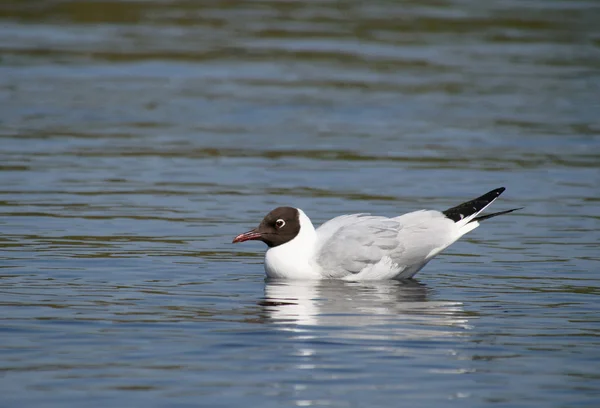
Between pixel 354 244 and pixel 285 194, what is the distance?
3.84 meters

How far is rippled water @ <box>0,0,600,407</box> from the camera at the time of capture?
8188 mm

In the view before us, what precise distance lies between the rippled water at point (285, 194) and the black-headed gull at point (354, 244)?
0.21 m

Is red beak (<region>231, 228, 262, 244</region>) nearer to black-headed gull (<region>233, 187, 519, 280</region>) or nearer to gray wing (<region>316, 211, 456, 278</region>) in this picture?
black-headed gull (<region>233, 187, 519, 280</region>)

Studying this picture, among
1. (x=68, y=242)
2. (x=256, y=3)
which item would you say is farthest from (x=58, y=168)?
(x=256, y=3)

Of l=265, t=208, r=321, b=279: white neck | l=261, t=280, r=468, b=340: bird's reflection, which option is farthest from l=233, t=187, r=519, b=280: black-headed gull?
l=261, t=280, r=468, b=340: bird's reflection

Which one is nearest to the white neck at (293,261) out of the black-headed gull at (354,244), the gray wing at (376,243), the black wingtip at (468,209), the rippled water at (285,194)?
the black-headed gull at (354,244)

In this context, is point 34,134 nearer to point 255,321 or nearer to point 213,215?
point 213,215

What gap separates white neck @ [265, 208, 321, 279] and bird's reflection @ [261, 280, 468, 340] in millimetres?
122

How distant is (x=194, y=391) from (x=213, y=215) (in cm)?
650

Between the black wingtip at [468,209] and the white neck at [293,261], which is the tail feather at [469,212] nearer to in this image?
the black wingtip at [468,209]

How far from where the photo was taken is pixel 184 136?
1902 cm

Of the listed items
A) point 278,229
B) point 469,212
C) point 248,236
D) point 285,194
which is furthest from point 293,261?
point 285,194

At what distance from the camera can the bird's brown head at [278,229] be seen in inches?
460

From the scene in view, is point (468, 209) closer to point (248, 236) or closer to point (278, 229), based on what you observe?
point (278, 229)
